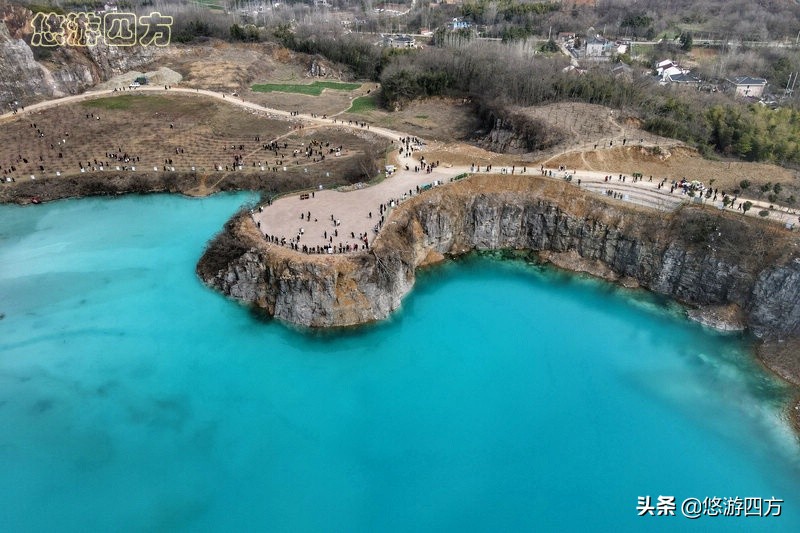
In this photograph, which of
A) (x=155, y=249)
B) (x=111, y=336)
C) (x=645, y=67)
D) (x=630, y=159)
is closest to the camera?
(x=111, y=336)

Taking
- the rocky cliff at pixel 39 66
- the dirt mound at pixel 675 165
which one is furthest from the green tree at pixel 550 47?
the rocky cliff at pixel 39 66

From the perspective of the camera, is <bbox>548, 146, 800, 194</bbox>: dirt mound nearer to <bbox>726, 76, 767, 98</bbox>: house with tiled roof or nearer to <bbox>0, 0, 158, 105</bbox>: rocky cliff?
<bbox>726, 76, 767, 98</bbox>: house with tiled roof

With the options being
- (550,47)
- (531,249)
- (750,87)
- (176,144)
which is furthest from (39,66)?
(750,87)

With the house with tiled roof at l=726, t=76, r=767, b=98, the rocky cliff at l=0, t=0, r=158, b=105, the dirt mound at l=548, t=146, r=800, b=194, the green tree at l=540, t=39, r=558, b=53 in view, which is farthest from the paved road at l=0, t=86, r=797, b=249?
the green tree at l=540, t=39, r=558, b=53

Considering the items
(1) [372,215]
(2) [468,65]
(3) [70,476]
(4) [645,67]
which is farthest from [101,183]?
(4) [645,67]

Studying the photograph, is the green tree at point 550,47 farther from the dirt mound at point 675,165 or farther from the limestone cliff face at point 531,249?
the limestone cliff face at point 531,249

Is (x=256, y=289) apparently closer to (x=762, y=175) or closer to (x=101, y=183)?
(x=101, y=183)
